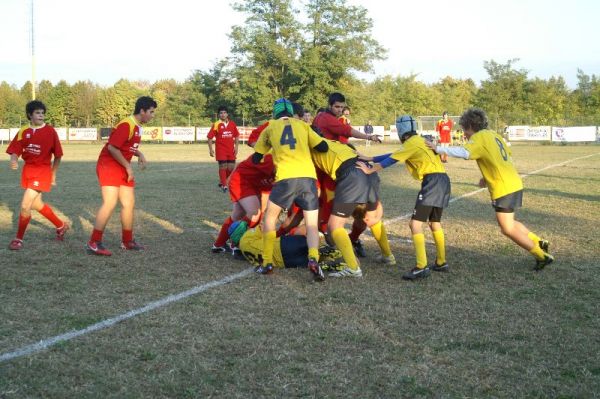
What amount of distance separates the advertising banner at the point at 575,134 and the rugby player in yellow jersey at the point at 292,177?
42313 mm

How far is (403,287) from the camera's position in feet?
19.6

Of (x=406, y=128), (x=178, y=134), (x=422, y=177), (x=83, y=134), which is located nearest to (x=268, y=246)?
(x=422, y=177)

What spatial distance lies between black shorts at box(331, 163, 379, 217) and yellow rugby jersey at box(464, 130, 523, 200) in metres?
1.16

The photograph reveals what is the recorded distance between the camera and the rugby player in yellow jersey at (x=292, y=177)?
6281 millimetres

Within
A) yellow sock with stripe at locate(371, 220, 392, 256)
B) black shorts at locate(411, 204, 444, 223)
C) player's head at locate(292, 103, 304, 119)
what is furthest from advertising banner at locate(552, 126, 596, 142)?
black shorts at locate(411, 204, 444, 223)

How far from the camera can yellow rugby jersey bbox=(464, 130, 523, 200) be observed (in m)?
6.46

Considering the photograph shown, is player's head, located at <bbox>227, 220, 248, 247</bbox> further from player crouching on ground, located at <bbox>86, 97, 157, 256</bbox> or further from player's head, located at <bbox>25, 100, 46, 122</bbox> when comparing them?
player's head, located at <bbox>25, 100, 46, 122</bbox>

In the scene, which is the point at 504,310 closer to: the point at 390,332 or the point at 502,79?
the point at 390,332

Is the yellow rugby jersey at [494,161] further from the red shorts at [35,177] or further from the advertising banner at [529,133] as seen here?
the advertising banner at [529,133]

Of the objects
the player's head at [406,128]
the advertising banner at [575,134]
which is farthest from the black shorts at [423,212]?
the advertising banner at [575,134]

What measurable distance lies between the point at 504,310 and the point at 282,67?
186 feet

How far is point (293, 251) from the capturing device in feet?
22.4

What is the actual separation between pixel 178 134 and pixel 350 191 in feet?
160

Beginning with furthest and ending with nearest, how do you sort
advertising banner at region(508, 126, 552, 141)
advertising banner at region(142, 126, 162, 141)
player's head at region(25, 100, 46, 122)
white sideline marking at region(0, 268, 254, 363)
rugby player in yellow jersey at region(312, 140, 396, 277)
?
advertising banner at region(142, 126, 162, 141) → advertising banner at region(508, 126, 552, 141) → player's head at region(25, 100, 46, 122) → rugby player in yellow jersey at region(312, 140, 396, 277) → white sideline marking at region(0, 268, 254, 363)
